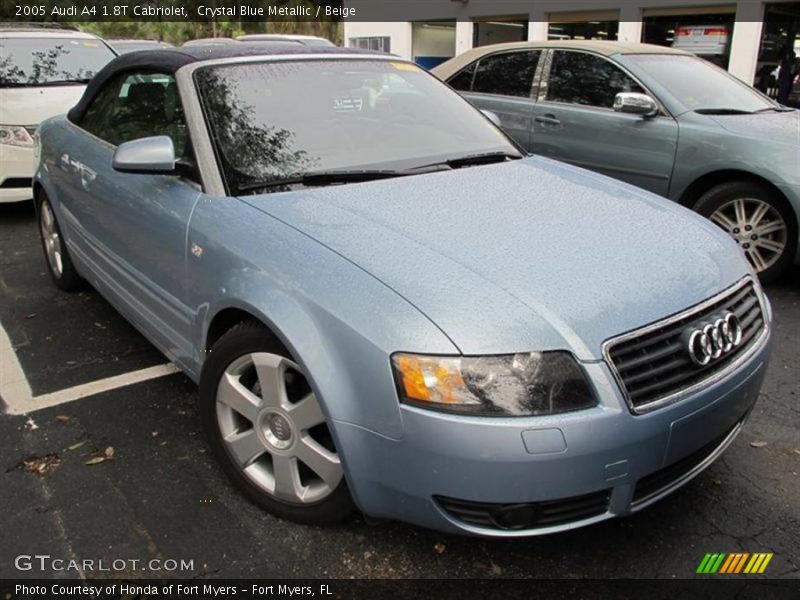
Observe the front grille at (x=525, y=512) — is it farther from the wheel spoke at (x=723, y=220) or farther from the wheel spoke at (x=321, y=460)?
the wheel spoke at (x=723, y=220)

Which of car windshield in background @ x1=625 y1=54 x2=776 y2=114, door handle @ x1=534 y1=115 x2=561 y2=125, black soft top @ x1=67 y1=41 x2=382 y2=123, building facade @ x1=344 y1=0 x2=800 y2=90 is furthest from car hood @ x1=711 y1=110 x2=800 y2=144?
building facade @ x1=344 y1=0 x2=800 y2=90

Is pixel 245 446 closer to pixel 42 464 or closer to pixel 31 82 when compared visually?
pixel 42 464

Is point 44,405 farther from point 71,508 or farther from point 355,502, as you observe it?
point 355,502

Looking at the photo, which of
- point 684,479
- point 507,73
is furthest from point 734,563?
point 507,73

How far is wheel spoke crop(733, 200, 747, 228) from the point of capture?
189 inches

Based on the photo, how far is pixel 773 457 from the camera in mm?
2852

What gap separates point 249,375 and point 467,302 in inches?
35.7

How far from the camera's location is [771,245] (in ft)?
15.5

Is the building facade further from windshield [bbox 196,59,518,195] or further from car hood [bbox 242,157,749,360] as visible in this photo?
car hood [bbox 242,157,749,360]

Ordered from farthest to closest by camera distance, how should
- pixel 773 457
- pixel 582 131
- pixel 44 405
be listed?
pixel 582 131 → pixel 44 405 → pixel 773 457

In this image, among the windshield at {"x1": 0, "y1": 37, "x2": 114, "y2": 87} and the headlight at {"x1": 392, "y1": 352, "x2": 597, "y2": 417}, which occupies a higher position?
the windshield at {"x1": 0, "y1": 37, "x2": 114, "y2": 87}

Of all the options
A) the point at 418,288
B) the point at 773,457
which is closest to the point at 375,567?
the point at 418,288

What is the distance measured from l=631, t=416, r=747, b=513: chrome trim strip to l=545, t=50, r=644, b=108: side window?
3.75 m

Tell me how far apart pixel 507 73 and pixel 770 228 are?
2.75 metres
